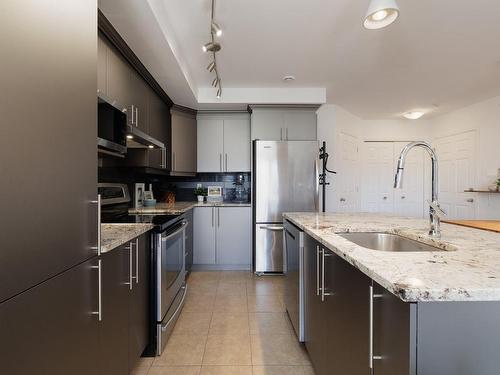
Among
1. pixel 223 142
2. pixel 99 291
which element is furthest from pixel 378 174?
pixel 99 291

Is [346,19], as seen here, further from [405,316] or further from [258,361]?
[258,361]

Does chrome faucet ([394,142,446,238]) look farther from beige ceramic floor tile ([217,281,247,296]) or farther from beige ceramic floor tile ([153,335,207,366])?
beige ceramic floor tile ([217,281,247,296])

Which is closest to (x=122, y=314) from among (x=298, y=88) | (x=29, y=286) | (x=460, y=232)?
(x=29, y=286)

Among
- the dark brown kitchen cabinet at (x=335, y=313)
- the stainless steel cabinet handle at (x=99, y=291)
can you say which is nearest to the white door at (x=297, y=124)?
the dark brown kitchen cabinet at (x=335, y=313)

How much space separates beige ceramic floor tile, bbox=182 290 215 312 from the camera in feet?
8.11

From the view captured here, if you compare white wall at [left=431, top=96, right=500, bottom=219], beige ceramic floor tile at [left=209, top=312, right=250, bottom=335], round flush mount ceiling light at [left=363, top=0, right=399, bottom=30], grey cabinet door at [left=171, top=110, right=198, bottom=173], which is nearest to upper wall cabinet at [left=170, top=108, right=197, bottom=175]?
grey cabinet door at [left=171, top=110, right=198, bottom=173]

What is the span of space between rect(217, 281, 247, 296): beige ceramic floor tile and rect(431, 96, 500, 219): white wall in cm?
373

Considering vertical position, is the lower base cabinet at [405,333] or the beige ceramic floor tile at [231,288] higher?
the lower base cabinet at [405,333]

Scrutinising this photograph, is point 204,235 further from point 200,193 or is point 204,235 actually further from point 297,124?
point 297,124

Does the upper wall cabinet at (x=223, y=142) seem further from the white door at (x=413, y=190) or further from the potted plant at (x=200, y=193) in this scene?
the white door at (x=413, y=190)

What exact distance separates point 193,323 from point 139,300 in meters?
0.76

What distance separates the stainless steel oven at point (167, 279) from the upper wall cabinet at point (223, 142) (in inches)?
64.8

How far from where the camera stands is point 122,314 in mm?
1385

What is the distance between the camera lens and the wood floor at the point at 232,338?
1683mm
